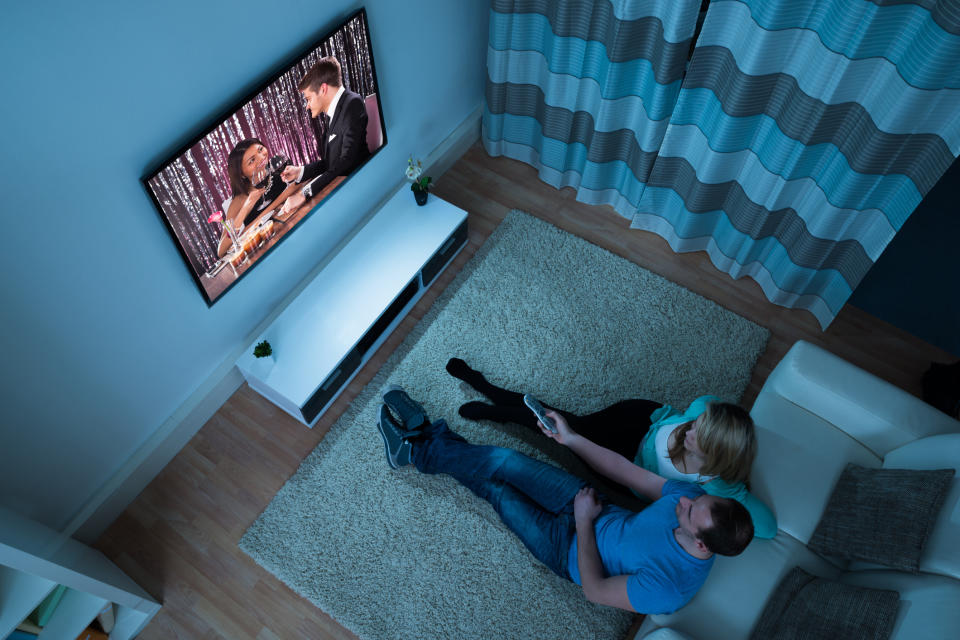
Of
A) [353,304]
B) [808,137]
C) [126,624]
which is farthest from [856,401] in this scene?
[126,624]

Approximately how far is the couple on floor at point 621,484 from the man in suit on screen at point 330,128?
3.38 feet

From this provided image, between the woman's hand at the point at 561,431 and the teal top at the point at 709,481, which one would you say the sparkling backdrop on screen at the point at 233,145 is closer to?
the woman's hand at the point at 561,431

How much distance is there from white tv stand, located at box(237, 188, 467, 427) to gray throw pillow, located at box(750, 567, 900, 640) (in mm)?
1953

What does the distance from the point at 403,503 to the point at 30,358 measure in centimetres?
149

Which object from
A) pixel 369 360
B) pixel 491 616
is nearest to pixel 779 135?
pixel 369 360

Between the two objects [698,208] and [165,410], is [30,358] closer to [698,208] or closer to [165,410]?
[165,410]

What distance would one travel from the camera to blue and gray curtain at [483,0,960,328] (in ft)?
7.05

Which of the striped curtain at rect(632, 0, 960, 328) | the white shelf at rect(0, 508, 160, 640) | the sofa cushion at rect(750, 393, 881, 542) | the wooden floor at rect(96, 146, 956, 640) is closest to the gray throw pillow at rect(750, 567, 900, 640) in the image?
the sofa cushion at rect(750, 393, 881, 542)

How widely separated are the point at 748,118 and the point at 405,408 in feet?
6.47

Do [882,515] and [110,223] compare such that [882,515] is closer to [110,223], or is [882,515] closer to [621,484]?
[621,484]

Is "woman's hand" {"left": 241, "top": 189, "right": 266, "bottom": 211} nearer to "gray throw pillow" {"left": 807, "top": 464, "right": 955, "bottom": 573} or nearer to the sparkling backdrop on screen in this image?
the sparkling backdrop on screen

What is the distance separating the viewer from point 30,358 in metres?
1.97

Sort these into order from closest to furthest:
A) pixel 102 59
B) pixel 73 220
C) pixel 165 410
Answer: pixel 102 59
pixel 73 220
pixel 165 410

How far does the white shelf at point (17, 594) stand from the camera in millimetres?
1837
